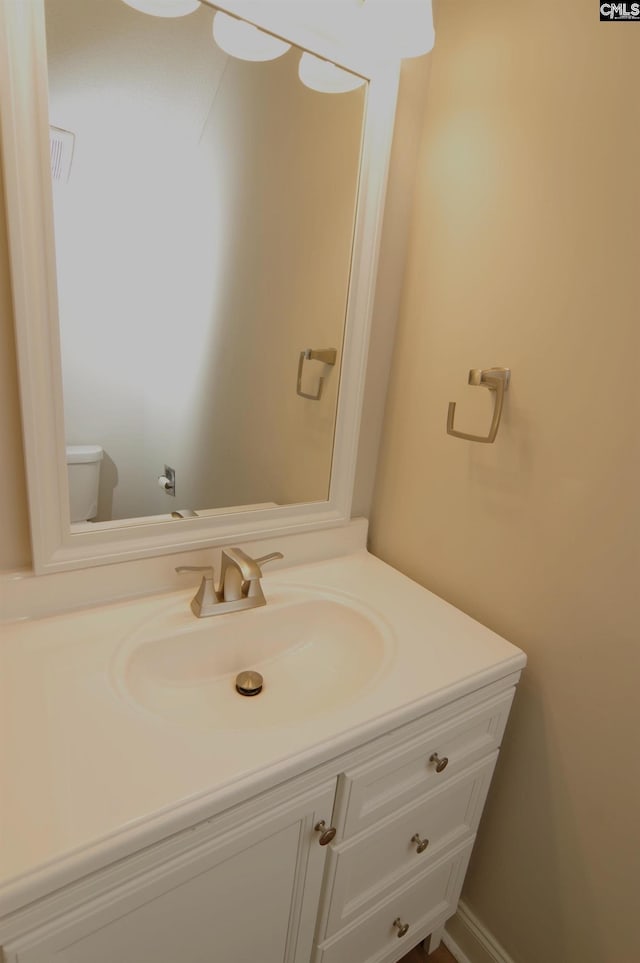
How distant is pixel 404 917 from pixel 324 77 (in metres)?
1.69

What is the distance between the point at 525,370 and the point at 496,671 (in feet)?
1.82

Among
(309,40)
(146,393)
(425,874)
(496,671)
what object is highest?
(309,40)

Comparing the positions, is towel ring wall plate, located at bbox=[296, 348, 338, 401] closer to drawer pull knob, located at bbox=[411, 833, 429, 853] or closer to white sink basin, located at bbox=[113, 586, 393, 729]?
white sink basin, located at bbox=[113, 586, 393, 729]

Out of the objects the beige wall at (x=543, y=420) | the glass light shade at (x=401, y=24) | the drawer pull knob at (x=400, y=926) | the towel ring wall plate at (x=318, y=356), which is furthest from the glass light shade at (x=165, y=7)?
the drawer pull knob at (x=400, y=926)

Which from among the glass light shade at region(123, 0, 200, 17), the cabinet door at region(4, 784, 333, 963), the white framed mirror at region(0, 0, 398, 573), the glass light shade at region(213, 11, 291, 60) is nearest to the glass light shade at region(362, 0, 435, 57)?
the white framed mirror at region(0, 0, 398, 573)

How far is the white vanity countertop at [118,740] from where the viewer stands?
0.55 m

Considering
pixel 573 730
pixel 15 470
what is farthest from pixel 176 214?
pixel 573 730

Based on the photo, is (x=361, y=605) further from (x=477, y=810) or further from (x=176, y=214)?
(x=176, y=214)

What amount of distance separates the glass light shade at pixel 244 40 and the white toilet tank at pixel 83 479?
75cm

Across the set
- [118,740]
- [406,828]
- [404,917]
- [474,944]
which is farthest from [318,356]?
Answer: [474,944]

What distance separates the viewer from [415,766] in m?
0.87

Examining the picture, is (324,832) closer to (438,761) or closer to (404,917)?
(438,761)

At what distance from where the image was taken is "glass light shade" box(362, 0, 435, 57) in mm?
897

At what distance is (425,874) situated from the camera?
101 cm
